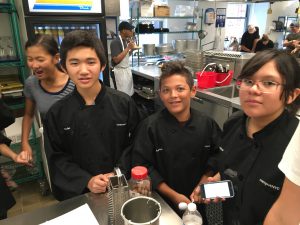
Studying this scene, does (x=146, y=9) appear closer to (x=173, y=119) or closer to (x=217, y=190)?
(x=173, y=119)

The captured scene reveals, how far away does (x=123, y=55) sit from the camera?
3.00m

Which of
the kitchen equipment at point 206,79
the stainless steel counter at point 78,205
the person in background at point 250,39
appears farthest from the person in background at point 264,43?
the stainless steel counter at point 78,205

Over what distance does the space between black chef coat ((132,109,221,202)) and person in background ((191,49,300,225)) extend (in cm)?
27

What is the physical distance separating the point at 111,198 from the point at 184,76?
0.73 metres

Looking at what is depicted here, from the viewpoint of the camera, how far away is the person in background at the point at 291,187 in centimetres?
54

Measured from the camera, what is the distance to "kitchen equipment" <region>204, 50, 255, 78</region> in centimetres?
230

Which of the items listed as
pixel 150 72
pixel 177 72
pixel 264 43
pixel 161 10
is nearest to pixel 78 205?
pixel 177 72

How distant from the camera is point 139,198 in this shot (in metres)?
0.78

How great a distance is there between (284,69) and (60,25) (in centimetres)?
182

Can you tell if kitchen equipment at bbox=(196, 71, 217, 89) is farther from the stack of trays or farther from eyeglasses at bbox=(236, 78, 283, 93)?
eyeglasses at bbox=(236, 78, 283, 93)

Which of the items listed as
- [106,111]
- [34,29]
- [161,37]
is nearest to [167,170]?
[106,111]

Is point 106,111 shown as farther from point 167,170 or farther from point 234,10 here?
point 234,10

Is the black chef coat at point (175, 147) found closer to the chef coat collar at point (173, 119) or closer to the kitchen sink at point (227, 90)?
the chef coat collar at point (173, 119)

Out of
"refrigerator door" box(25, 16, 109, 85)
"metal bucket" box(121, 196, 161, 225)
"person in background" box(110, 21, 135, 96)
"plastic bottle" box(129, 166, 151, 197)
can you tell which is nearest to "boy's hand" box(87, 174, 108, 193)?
"plastic bottle" box(129, 166, 151, 197)
